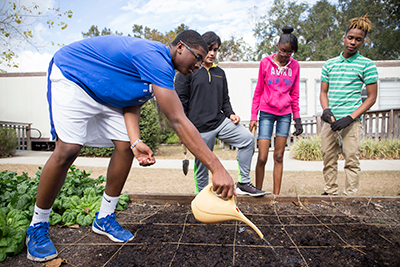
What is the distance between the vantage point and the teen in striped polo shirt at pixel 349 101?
3.02 meters

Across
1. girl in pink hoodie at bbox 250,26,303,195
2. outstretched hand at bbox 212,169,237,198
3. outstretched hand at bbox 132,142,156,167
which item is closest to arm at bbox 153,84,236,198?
outstretched hand at bbox 212,169,237,198

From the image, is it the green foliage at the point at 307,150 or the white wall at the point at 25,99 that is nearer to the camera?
the green foliage at the point at 307,150

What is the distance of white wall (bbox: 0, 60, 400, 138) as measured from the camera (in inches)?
446

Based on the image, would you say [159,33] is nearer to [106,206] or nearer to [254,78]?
[254,78]

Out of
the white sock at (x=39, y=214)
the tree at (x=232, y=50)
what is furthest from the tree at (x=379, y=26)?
the white sock at (x=39, y=214)

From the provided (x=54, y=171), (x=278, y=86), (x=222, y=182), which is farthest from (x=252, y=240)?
(x=278, y=86)

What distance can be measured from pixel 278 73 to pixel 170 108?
198 cm

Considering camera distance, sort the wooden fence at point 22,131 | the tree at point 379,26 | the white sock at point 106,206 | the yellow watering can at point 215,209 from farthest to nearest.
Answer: the tree at point 379,26 → the wooden fence at point 22,131 → the white sock at point 106,206 → the yellow watering can at point 215,209

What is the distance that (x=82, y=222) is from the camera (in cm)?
230

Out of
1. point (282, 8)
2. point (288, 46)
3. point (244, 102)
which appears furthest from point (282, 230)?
point (282, 8)

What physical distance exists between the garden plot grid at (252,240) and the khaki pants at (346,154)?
45cm

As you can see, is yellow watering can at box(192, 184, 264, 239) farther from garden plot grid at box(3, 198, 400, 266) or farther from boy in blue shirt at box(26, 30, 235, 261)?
boy in blue shirt at box(26, 30, 235, 261)

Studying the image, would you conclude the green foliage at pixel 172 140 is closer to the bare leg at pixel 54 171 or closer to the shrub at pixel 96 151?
the shrub at pixel 96 151

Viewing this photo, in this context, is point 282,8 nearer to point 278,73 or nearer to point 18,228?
point 278,73
